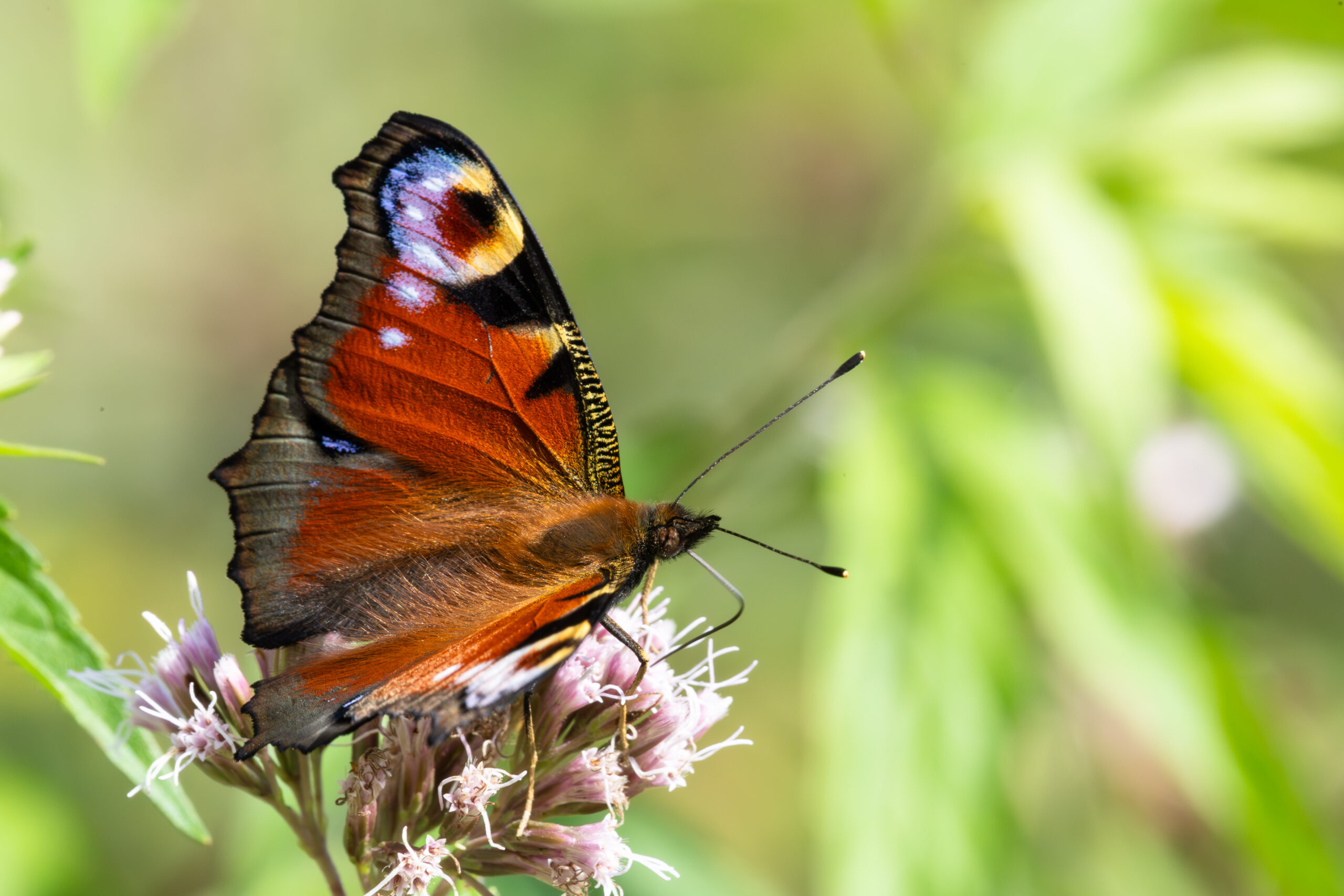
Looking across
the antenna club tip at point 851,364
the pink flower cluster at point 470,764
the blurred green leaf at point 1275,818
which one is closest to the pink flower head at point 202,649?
the pink flower cluster at point 470,764

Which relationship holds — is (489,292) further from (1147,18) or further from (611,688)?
(1147,18)

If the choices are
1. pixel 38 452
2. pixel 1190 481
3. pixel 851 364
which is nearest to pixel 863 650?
pixel 851 364

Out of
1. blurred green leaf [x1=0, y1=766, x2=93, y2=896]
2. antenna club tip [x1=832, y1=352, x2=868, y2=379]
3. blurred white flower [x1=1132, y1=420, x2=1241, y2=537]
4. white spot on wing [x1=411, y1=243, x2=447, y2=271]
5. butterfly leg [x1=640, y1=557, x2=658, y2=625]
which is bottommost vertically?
blurred green leaf [x1=0, y1=766, x2=93, y2=896]

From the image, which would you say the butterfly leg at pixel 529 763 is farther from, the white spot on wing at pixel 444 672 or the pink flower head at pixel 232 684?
the pink flower head at pixel 232 684

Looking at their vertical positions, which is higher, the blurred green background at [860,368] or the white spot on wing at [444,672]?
the blurred green background at [860,368]

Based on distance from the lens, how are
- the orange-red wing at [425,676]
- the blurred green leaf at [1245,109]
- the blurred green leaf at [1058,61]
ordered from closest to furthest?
the orange-red wing at [425,676]
the blurred green leaf at [1245,109]
the blurred green leaf at [1058,61]

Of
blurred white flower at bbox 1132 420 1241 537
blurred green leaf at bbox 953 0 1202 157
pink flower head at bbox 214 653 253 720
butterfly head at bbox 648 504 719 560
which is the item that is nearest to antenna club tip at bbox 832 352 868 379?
butterfly head at bbox 648 504 719 560

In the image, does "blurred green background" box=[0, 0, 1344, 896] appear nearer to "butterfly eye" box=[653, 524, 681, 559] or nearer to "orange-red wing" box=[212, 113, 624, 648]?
"orange-red wing" box=[212, 113, 624, 648]

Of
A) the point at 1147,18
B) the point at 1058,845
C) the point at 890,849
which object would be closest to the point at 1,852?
the point at 890,849
